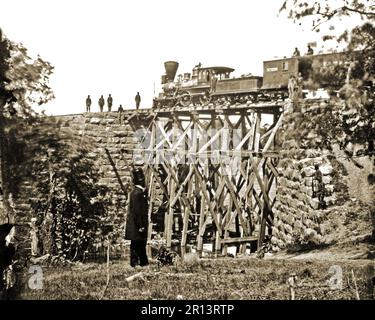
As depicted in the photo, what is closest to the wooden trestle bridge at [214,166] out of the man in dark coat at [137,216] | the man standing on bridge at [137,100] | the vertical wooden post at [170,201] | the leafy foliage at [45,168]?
the vertical wooden post at [170,201]

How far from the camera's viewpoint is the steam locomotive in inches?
523

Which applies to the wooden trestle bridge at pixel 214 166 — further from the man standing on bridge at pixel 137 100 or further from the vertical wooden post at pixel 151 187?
the man standing on bridge at pixel 137 100

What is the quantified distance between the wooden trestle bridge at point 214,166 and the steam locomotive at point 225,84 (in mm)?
761

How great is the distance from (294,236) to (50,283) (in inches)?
181

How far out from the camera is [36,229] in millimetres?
9320

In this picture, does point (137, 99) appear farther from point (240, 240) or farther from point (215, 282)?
point (215, 282)

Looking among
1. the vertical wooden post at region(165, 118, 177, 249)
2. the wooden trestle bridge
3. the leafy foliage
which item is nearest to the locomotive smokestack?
the wooden trestle bridge

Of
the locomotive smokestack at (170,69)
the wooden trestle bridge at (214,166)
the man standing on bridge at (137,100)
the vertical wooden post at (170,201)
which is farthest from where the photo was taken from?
the locomotive smokestack at (170,69)

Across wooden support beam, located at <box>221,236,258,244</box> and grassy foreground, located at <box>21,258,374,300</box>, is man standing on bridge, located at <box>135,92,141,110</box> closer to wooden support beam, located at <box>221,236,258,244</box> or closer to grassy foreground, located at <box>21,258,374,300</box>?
wooden support beam, located at <box>221,236,258,244</box>

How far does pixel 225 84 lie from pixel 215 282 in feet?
36.3

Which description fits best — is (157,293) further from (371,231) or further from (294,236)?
→ (294,236)

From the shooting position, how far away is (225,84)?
16.2m

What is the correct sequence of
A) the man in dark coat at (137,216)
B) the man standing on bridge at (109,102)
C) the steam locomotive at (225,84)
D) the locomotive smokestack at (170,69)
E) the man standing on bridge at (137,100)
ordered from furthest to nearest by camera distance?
the locomotive smokestack at (170,69) → the man standing on bridge at (137,100) → the man standing on bridge at (109,102) → the steam locomotive at (225,84) → the man in dark coat at (137,216)

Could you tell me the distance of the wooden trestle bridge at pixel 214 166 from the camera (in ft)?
33.3
